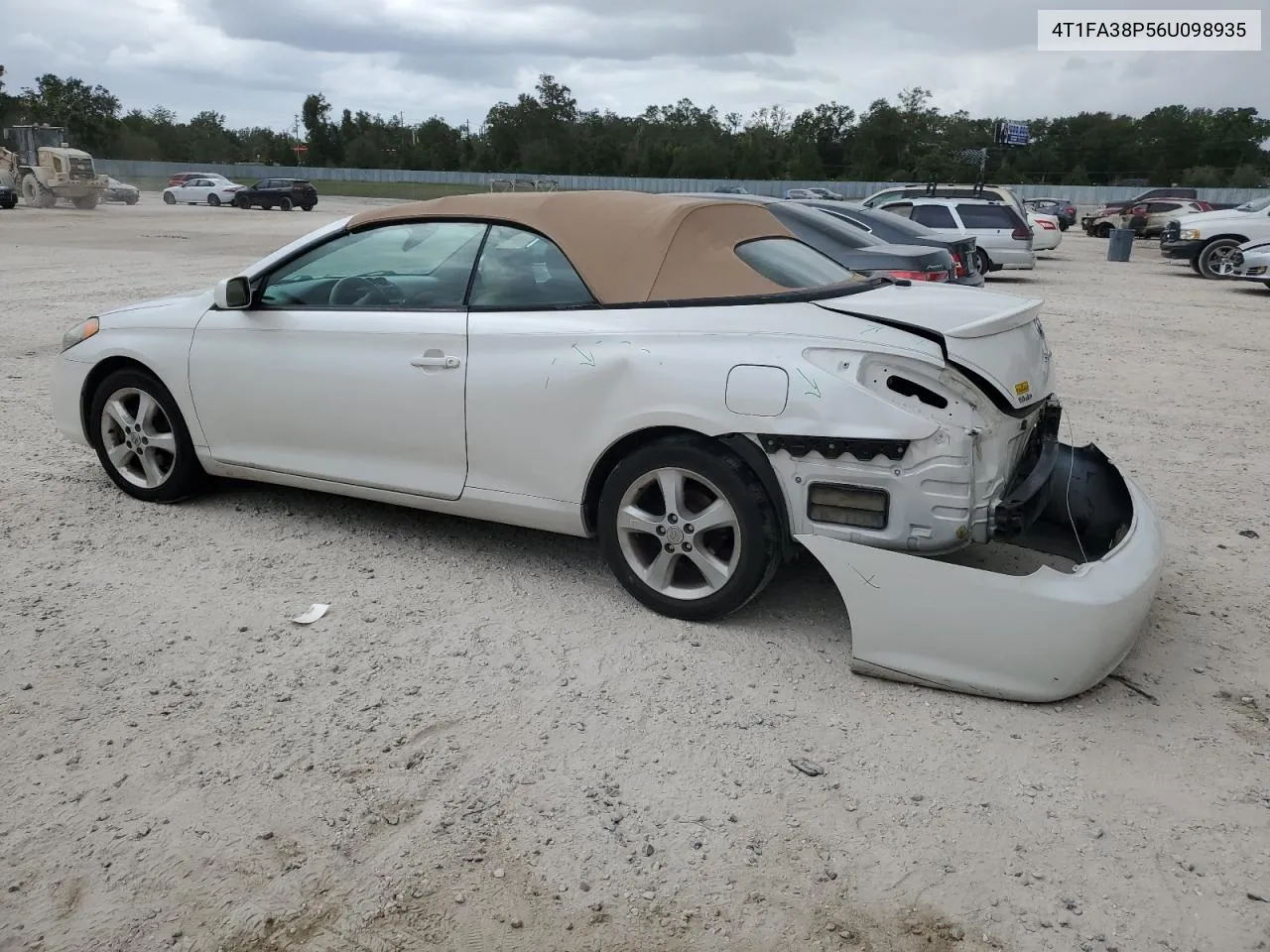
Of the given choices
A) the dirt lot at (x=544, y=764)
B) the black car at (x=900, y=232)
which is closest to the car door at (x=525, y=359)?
the dirt lot at (x=544, y=764)

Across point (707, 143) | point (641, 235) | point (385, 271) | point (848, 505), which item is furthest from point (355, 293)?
point (707, 143)

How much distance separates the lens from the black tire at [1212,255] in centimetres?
1994

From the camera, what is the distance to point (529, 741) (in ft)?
10.5

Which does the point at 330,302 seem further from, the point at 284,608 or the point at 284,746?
the point at 284,746

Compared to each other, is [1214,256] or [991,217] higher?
[991,217]

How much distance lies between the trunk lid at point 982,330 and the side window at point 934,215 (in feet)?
47.7

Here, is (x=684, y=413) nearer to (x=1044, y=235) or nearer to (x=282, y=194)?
(x=1044, y=235)

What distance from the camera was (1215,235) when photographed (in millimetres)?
19938

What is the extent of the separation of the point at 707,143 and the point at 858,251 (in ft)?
269

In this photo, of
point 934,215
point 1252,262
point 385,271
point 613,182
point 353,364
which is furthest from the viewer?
point 613,182

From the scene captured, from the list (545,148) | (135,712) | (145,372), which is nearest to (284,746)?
(135,712)

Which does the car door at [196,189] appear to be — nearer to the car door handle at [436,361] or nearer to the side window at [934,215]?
the side window at [934,215]

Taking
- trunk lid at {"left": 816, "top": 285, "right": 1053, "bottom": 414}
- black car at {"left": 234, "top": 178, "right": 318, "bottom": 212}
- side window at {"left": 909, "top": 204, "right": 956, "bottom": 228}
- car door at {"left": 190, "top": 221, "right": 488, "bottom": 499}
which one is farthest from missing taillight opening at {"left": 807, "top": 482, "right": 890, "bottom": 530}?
black car at {"left": 234, "top": 178, "right": 318, "bottom": 212}

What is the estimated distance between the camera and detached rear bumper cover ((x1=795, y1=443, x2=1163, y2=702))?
10.7 ft
